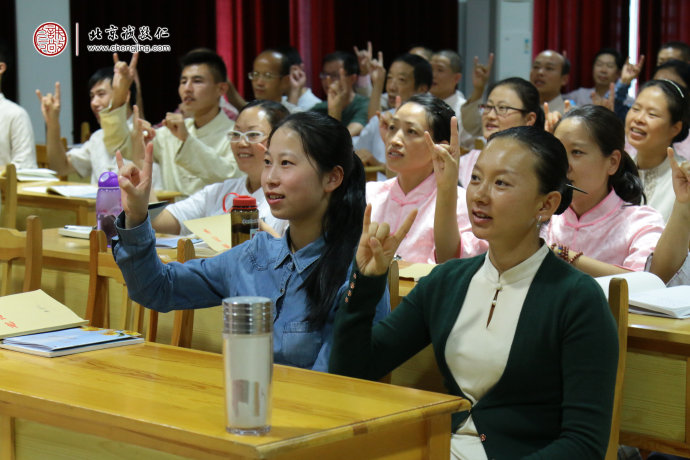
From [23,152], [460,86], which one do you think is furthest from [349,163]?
[460,86]

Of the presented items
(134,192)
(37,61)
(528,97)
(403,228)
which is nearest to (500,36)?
(37,61)

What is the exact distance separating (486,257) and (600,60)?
6309mm

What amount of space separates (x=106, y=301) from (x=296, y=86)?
4130 millimetres

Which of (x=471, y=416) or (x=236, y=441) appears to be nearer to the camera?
(x=236, y=441)

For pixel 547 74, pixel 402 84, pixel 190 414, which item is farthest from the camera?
pixel 547 74

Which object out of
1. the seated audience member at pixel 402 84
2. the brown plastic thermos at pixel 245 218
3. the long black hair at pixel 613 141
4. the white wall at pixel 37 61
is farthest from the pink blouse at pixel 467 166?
the white wall at pixel 37 61

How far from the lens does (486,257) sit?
181 centimetres

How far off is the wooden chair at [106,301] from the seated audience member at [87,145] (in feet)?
7.06

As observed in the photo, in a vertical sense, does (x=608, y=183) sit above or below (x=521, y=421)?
above

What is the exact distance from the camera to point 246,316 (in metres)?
1.17

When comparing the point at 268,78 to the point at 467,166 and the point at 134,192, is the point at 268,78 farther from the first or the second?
the point at 134,192

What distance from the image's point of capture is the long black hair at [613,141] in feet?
8.86

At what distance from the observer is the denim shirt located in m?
1.88

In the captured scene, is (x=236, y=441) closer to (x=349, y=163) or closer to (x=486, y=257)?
(x=486, y=257)
